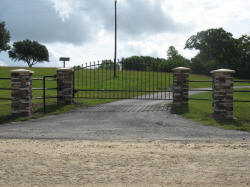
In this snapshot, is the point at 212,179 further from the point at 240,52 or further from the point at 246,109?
the point at 240,52

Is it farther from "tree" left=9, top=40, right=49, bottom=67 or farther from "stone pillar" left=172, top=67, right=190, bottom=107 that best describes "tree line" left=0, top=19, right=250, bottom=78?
"stone pillar" left=172, top=67, right=190, bottom=107

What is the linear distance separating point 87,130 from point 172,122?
3248 mm

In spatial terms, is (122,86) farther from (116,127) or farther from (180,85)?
(116,127)

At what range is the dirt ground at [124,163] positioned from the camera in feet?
14.4

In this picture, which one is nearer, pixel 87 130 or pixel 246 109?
pixel 87 130

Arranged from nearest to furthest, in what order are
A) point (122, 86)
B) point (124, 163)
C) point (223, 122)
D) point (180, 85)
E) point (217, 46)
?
point (124, 163) → point (223, 122) → point (180, 85) → point (122, 86) → point (217, 46)

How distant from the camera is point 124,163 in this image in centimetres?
524

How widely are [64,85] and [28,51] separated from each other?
162 feet

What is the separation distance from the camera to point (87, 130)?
885 centimetres

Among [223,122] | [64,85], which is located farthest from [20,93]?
[223,122]

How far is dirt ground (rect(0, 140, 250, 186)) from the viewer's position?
173 inches

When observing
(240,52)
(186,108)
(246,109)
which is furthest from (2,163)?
(240,52)

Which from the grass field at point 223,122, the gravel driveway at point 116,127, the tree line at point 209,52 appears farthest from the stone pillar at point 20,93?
the tree line at point 209,52

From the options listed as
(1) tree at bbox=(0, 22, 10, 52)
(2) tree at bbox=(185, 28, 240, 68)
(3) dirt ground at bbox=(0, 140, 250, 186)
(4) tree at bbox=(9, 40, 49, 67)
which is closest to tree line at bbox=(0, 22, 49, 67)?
(4) tree at bbox=(9, 40, 49, 67)
